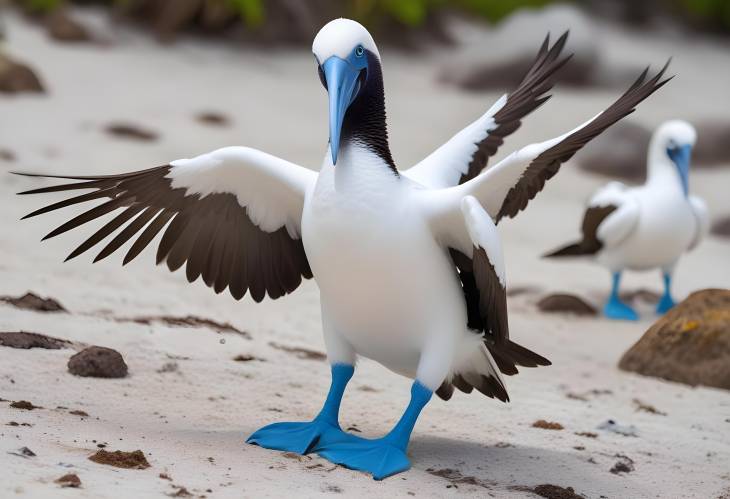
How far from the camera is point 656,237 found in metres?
7.80

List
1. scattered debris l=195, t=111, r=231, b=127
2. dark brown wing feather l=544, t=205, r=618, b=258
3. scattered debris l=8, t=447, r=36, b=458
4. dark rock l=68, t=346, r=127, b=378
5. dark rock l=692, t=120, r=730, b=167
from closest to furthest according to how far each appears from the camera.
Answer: scattered debris l=8, t=447, r=36, b=458
dark rock l=68, t=346, r=127, b=378
dark brown wing feather l=544, t=205, r=618, b=258
scattered debris l=195, t=111, r=231, b=127
dark rock l=692, t=120, r=730, b=167

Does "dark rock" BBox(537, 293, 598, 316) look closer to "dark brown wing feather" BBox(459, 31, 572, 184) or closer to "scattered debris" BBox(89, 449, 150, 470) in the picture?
"dark brown wing feather" BBox(459, 31, 572, 184)

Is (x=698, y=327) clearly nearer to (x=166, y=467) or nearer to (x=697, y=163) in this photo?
(x=166, y=467)

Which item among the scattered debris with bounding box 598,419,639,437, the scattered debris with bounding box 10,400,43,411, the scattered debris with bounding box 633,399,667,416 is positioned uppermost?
the scattered debris with bounding box 633,399,667,416

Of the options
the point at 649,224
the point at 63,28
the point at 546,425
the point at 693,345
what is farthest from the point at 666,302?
the point at 63,28

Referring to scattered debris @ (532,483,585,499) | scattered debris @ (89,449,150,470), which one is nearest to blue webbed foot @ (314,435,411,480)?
scattered debris @ (532,483,585,499)

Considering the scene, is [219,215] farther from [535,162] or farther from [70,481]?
[70,481]

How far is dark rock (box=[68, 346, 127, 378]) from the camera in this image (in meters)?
4.66

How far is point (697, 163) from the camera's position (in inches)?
486

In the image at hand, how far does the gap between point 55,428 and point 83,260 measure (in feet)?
10.7

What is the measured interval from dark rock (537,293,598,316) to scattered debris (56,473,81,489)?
4.72 meters

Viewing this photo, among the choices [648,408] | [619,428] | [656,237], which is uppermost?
[656,237]

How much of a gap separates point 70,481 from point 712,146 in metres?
10.6

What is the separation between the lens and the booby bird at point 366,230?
388cm
